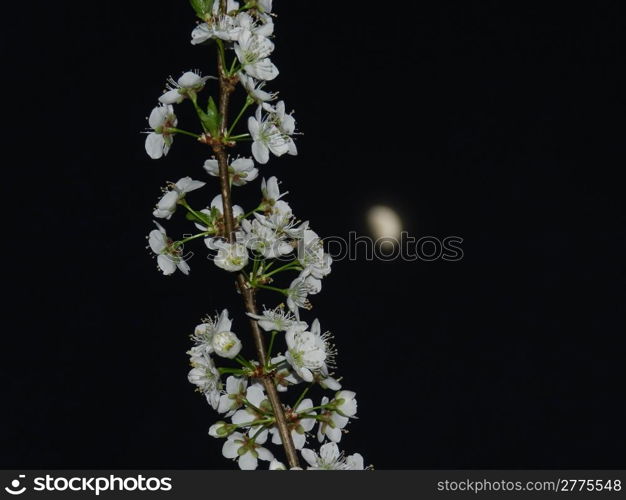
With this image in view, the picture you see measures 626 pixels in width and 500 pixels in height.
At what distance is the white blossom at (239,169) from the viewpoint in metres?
0.81

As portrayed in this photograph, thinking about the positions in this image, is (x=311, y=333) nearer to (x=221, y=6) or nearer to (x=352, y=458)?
(x=352, y=458)

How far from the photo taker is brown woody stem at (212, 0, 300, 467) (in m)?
0.73

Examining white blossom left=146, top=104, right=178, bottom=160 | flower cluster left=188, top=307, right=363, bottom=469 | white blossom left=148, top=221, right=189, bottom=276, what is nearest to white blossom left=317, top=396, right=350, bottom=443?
flower cluster left=188, top=307, right=363, bottom=469

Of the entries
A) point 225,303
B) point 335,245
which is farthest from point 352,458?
point 335,245

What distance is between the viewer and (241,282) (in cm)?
75

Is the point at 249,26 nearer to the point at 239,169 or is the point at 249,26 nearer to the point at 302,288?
the point at 239,169

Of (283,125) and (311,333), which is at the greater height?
(283,125)

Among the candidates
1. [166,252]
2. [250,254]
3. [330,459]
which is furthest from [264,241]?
[330,459]

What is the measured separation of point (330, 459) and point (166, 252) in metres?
0.28

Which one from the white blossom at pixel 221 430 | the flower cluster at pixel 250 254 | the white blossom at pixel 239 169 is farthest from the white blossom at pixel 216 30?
the white blossom at pixel 221 430

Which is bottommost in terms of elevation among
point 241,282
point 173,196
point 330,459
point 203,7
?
point 330,459

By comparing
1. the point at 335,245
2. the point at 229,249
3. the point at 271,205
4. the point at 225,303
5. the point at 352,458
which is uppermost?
the point at 335,245

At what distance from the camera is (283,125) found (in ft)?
2.59

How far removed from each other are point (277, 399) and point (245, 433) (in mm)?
98
